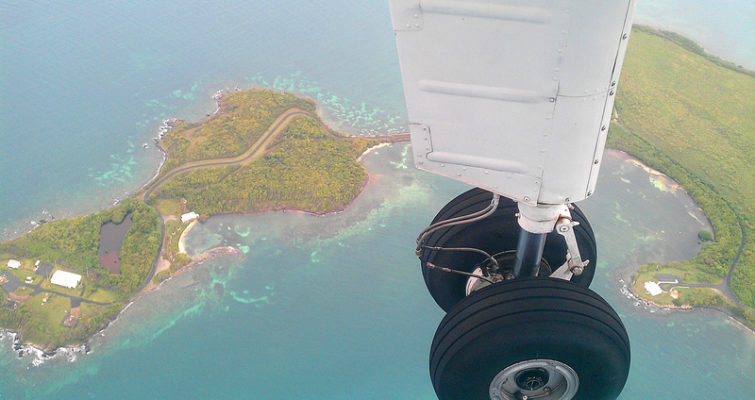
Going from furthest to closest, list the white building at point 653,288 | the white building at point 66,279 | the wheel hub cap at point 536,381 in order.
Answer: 1. the white building at point 653,288
2. the white building at point 66,279
3. the wheel hub cap at point 536,381

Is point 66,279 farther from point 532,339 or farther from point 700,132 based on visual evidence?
point 700,132

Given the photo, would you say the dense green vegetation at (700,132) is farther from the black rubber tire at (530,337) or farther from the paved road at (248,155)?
the black rubber tire at (530,337)

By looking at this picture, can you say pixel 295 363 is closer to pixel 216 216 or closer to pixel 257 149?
pixel 216 216

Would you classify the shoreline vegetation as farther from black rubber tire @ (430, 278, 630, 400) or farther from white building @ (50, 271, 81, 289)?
black rubber tire @ (430, 278, 630, 400)

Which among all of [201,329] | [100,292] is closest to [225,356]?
[201,329]

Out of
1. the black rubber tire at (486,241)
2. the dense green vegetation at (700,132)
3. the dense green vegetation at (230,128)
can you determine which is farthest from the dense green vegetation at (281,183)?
the black rubber tire at (486,241)

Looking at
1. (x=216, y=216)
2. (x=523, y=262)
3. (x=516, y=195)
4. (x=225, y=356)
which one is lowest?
(x=225, y=356)
